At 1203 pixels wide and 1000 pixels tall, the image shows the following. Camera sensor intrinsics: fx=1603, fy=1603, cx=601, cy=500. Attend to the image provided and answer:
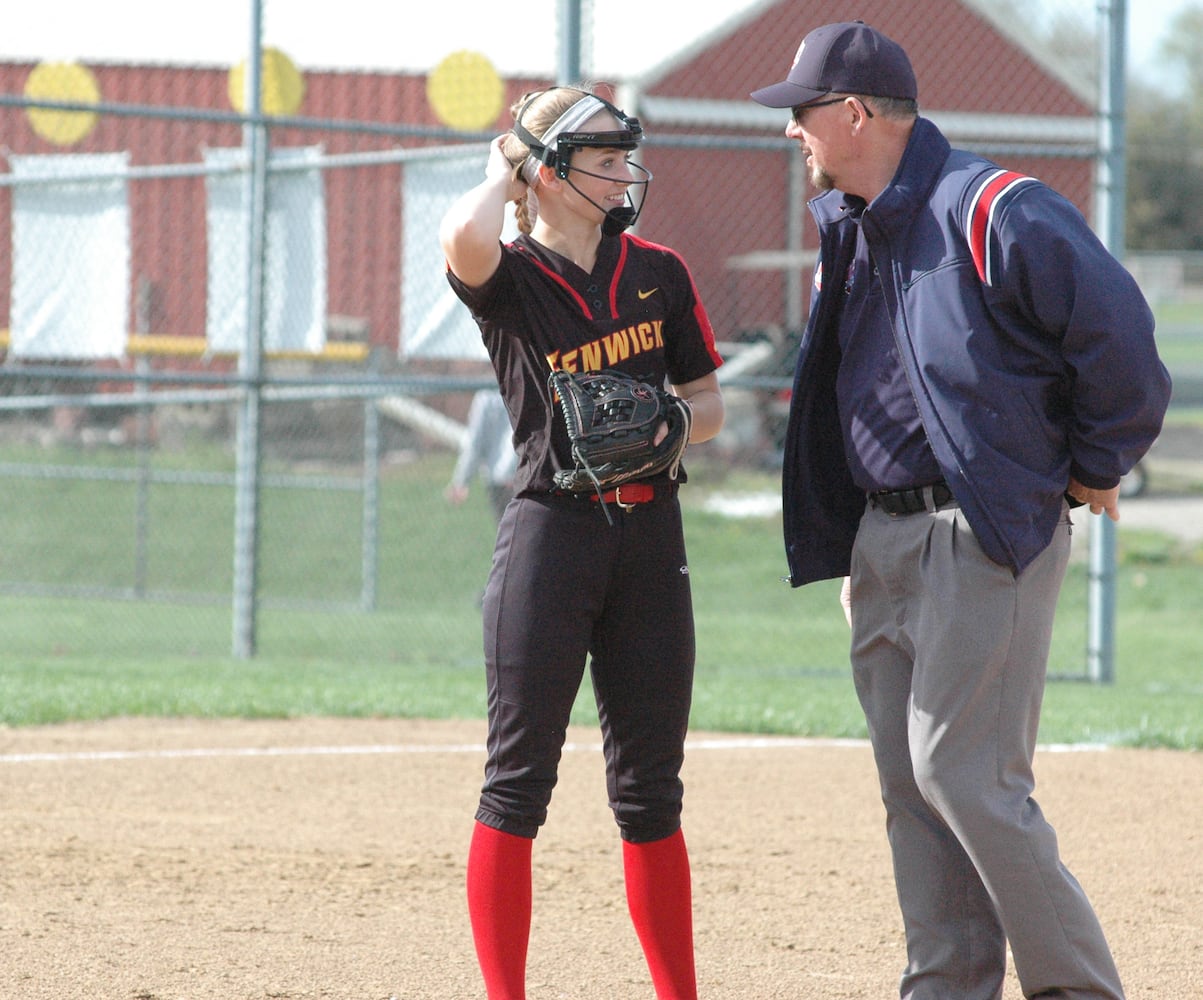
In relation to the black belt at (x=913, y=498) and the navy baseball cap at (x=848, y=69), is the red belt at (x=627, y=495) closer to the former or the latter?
the black belt at (x=913, y=498)

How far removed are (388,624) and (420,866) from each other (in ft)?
22.1

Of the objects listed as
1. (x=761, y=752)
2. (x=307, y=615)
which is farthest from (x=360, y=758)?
(x=307, y=615)

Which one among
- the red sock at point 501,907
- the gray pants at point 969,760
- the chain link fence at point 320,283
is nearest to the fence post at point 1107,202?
the chain link fence at point 320,283

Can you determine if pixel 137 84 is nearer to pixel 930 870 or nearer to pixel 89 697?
pixel 89 697

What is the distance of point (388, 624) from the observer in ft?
37.9

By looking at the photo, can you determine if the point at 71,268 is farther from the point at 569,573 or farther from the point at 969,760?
the point at 969,760

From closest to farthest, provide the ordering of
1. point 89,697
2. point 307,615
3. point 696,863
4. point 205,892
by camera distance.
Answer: point 205,892 < point 696,863 < point 89,697 < point 307,615

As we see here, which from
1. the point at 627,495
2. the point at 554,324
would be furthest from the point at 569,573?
the point at 554,324

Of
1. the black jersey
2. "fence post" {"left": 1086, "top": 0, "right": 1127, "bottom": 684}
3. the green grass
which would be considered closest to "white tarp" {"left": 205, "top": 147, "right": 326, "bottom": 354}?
the green grass

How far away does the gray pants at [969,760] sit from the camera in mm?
3023

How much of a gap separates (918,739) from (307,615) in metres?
9.62

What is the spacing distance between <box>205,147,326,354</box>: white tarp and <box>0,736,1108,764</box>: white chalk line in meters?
3.24

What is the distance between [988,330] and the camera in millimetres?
3027

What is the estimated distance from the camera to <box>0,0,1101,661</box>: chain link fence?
9.38m
